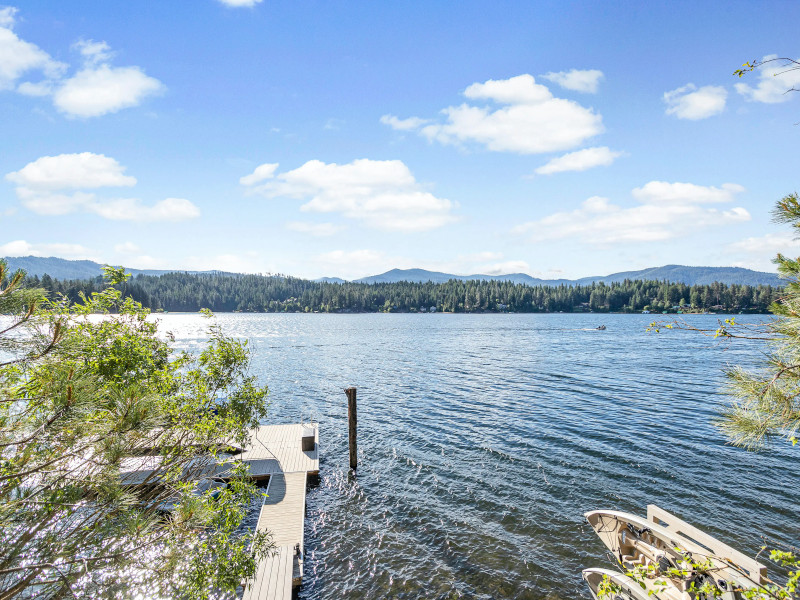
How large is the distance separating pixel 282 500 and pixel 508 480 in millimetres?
9468

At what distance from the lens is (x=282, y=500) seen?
16219mm

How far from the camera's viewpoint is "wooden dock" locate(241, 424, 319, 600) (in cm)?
1130

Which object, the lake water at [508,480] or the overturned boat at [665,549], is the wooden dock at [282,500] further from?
the overturned boat at [665,549]

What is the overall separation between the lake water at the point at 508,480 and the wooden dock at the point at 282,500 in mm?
744

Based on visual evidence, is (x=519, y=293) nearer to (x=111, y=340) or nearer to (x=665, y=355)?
(x=665, y=355)

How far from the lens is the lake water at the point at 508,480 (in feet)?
42.4

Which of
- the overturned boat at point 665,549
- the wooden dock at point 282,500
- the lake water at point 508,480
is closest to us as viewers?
the overturned boat at point 665,549

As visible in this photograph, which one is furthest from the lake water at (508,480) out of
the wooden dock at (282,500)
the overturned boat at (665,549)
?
the overturned boat at (665,549)

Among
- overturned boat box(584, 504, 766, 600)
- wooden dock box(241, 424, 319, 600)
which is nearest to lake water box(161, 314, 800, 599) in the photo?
wooden dock box(241, 424, 319, 600)

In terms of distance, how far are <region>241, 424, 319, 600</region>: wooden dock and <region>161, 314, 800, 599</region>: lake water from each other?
74cm

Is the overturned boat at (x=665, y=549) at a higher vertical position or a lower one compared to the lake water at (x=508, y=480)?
higher

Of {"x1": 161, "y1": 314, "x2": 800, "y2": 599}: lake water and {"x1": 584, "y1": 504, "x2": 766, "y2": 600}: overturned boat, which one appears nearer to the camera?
{"x1": 584, "y1": 504, "x2": 766, "y2": 600}: overturned boat

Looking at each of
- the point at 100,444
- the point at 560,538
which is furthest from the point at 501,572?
the point at 100,444

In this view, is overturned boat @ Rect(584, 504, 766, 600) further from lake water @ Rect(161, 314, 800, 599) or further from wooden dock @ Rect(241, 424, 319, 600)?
wooden dock @ Rect(241, 424, 319, 600)
